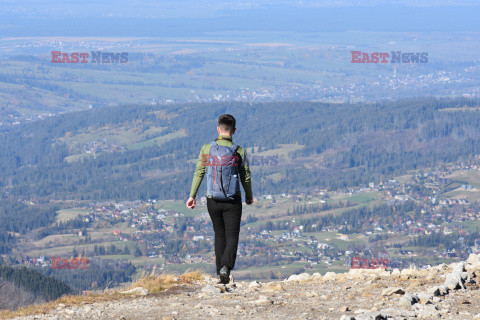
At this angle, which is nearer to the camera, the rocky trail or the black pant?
the rocky trail

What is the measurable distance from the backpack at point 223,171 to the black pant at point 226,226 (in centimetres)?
26

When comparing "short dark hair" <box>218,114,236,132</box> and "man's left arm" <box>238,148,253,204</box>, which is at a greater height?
"short dark hair" <box>218,114,236,132</box>

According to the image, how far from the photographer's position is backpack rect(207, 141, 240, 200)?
15.4m

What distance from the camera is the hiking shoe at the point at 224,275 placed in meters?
16.7

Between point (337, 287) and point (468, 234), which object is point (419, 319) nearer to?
point (337, 287)

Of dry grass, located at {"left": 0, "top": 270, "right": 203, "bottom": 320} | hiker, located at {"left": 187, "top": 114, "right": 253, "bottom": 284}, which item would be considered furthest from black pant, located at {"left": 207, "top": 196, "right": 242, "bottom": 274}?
dry grass, located at {"left": 0, "top": 270, "right": 203, "bottom": 320}

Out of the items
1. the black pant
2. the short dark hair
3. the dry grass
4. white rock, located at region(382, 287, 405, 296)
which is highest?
the short dark hair

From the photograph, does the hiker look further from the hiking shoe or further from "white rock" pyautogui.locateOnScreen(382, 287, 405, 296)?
"white rock" pyautogui.locateOnScreen(382, 287, 405, 296)

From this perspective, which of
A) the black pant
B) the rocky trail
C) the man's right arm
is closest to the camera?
the rocky trail

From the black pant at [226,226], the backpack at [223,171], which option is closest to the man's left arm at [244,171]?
the backpack at [223,171]

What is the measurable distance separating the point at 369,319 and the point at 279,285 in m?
5.56

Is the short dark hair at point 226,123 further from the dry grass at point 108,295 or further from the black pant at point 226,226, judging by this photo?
the dry grass at point 108,295

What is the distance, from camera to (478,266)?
17234 millimetres

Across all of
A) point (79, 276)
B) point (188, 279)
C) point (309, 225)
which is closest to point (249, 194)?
point (188, 279)
